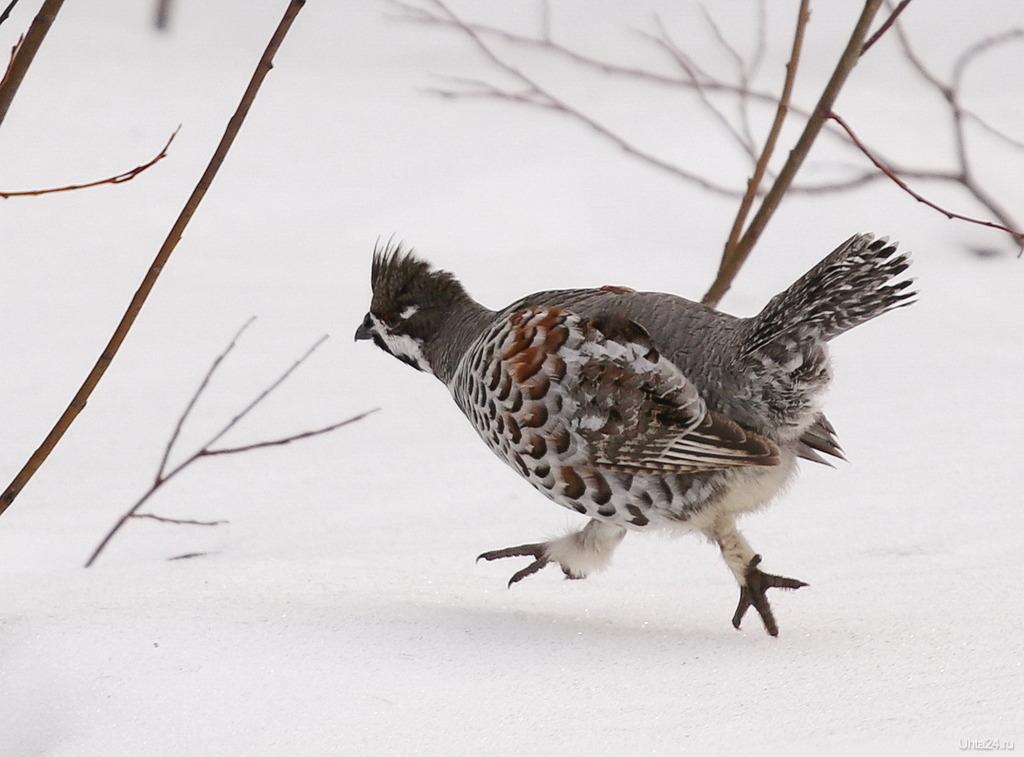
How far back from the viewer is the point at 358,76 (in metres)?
9.43

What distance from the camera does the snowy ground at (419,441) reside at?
2432 mm

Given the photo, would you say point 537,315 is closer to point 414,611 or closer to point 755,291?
point 414,611

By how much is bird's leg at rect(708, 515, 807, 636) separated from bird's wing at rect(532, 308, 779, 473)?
218 millimetres

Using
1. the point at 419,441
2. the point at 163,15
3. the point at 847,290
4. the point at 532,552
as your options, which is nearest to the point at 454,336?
the point at 532,552

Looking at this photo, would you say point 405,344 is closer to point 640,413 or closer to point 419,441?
point 640,413

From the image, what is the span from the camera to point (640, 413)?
3158 millimetres

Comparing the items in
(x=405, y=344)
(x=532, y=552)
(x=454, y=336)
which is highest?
(x=454, y=336)

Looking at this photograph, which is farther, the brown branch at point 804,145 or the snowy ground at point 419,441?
the brown branch at point 804,145

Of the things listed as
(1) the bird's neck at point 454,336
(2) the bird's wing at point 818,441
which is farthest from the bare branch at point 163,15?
(2) the bird's wing at point 818,441

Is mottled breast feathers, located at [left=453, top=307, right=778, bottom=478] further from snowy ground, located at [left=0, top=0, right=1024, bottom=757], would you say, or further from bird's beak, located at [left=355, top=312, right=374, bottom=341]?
bird's beak, located at [left=355, top=312, right=374, bottom=341]

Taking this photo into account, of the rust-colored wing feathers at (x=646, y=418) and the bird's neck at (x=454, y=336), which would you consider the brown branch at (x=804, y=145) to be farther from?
the bird's neck at (x=454, y=336)

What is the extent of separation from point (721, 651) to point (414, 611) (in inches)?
28.3

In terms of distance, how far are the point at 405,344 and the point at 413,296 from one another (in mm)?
152

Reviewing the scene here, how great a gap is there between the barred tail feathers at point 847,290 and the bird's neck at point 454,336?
3.05 feet
